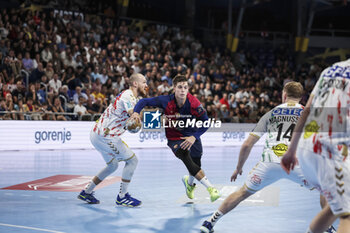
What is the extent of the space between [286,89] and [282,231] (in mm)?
1788

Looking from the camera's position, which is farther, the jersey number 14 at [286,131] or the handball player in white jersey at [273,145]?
the jersey number 14 at [286,131]

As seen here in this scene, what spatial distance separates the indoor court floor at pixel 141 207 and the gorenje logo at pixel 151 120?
700 cm

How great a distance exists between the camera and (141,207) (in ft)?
24.3

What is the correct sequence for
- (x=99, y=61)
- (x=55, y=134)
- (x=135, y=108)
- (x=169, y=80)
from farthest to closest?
(x=169, y=80) → (x=99, y=61) → (x=55, y=134) → (x=135, y=108)

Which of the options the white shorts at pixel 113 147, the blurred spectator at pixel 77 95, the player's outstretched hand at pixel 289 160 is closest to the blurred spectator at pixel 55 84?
the blurred spectator at pixel 77 95

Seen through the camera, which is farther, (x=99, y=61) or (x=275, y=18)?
(x=275, y=18)

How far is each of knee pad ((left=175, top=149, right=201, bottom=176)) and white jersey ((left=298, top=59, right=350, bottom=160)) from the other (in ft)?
11.3

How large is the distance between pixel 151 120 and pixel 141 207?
39.9ft

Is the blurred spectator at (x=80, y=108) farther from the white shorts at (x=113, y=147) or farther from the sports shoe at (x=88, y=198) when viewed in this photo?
the white shorts at (x=113, y=147)

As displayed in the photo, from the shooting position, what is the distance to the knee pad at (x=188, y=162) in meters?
7.08

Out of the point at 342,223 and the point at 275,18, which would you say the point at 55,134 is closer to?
the point at 342,223

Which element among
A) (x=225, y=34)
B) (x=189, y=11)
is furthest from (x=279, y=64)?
(x=189, y=11)


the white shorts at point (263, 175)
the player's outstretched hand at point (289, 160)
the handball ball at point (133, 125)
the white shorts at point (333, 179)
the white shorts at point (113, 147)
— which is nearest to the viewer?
the white shorts at point (333, 179)

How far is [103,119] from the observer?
7.48 metres
